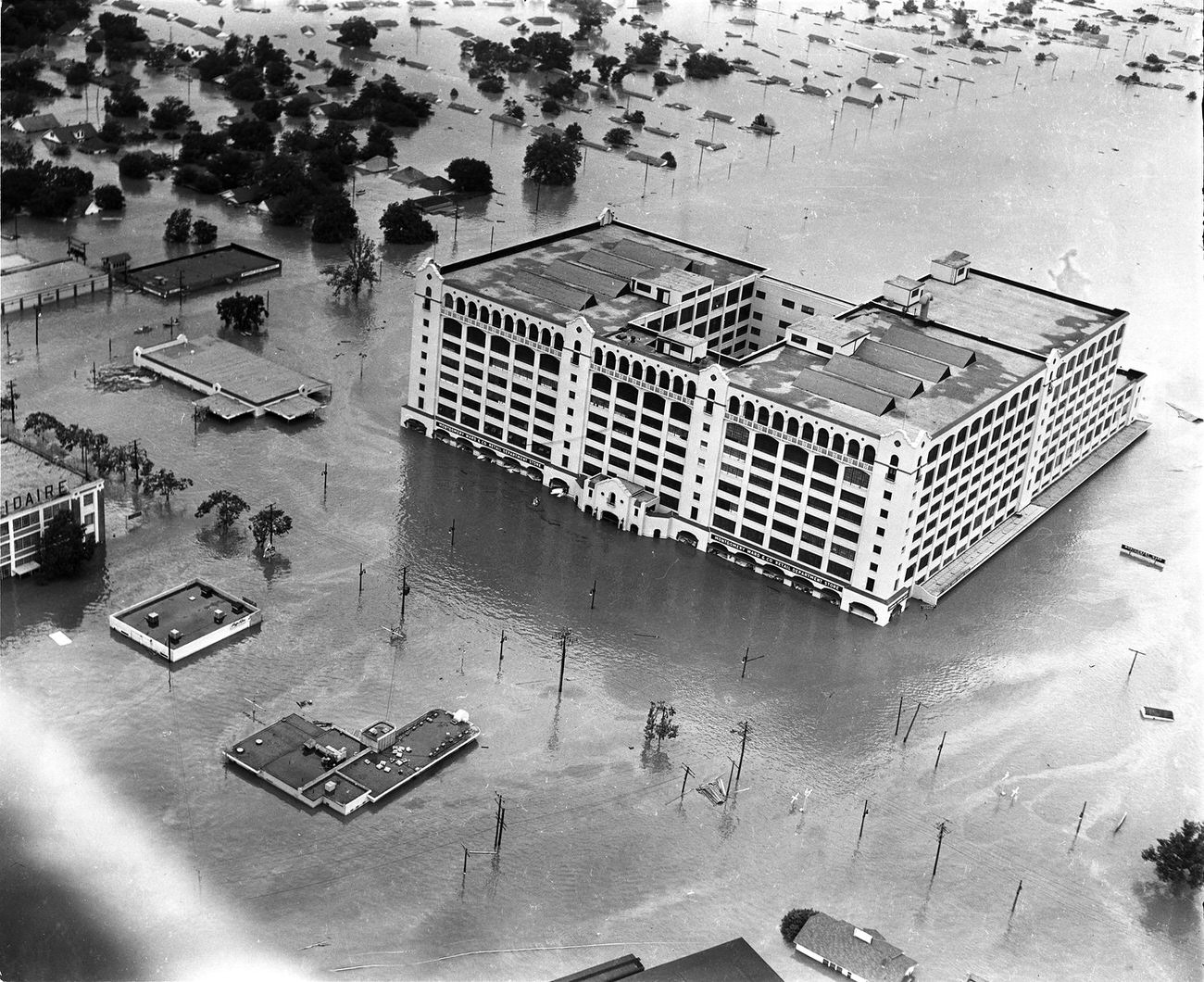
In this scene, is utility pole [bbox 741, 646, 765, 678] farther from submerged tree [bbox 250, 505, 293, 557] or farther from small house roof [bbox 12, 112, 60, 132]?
small house roof [bbox 12, 112, 60, 132]

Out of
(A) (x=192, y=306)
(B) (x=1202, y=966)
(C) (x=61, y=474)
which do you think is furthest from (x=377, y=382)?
(B) (x=1202, y=966)

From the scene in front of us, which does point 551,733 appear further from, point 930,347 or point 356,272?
point 356,272

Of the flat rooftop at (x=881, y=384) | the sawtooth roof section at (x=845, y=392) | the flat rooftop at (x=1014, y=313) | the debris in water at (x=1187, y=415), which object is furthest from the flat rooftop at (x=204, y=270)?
the debris in water at (x=1187, y=415)

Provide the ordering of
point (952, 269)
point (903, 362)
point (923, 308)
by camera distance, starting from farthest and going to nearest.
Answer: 1. point (952, 269)
2. point (923, 308)
3. point (903, 362)

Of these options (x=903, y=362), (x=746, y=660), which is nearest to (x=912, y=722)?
(x=746, y=660)

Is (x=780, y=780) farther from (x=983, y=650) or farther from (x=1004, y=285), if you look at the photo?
(x=1004, y=285)

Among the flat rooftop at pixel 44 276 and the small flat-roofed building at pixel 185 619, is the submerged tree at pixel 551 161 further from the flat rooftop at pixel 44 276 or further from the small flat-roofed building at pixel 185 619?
the small flat-roofed building at pixel 185 619

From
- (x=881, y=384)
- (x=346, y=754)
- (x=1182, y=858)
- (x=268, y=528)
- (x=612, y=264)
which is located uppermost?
(x=612, y=264)
